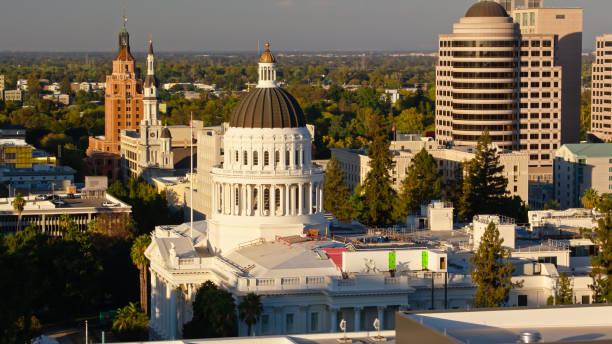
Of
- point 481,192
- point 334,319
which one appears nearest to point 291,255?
point 334,319

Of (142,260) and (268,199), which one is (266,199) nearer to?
(268,199)

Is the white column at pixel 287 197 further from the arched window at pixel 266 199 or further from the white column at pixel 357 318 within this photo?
the white column at pixel 357 318

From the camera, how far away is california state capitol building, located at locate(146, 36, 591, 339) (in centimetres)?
10994

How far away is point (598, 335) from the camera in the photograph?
7250 cm

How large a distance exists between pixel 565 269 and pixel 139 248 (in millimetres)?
40867

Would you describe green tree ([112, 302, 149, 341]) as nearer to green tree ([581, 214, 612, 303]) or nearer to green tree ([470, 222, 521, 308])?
green tree ([470, 222, 521, 308])

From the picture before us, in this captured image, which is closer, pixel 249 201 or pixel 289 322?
pixel 289 322

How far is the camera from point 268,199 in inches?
5103

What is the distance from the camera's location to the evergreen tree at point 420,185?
559 feet

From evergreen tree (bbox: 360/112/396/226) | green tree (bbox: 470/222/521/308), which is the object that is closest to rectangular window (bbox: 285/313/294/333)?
green tree (bbox: 470/222/521/308)

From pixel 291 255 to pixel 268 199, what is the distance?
1439 cm

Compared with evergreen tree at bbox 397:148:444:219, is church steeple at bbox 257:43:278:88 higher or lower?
higher

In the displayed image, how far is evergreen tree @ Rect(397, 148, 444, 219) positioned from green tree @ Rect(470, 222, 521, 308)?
5533cm

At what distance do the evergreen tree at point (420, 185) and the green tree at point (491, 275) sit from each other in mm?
55325
